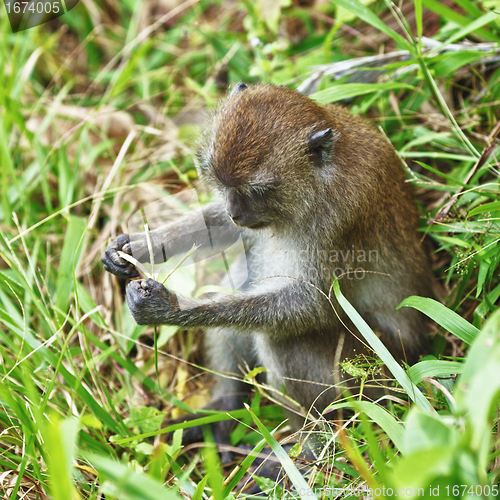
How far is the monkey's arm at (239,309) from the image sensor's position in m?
3.21

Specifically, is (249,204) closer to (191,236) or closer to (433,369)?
(191,236)

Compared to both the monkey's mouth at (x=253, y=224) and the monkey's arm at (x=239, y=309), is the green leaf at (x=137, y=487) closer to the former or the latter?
the monkey's arm at (x=239, y=309)

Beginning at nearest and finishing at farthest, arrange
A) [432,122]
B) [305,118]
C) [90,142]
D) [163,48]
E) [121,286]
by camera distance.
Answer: [305,118]
[121,286]
[432,122]
[90,142]
[163,48]

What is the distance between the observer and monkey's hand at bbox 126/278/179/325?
317cm

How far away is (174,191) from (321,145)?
7.56 feet

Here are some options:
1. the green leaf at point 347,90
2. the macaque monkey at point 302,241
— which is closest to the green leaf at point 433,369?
the macaque monkey at point 302,241

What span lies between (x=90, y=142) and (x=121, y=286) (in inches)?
90.5

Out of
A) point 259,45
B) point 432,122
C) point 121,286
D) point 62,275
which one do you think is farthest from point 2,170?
point 432,122

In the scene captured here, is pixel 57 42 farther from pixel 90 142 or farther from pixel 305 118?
pixel 305 118

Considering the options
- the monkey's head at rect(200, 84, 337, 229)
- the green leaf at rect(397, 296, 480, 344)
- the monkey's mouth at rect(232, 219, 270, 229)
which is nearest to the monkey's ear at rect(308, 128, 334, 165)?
the monkey's head at rect(200, 84, 337, 229)

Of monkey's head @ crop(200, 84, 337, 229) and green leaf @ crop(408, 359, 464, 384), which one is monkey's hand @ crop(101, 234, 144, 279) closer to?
monkey's head @ crop(200, 84, 337, 229)

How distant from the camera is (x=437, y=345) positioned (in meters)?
3.66

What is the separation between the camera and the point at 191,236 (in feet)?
13.0

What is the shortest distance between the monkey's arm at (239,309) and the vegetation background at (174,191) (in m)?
0.33
